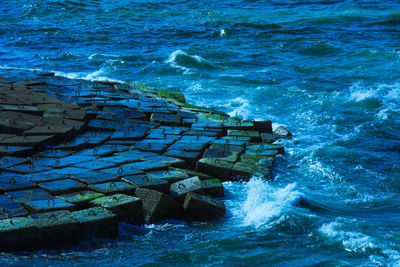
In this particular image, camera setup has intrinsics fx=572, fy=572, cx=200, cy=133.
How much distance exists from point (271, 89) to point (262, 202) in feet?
26.9

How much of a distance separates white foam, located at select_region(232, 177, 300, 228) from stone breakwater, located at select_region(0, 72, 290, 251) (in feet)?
0.90

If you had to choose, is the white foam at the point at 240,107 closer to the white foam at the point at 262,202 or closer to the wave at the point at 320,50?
the white foam at the point at 262,202

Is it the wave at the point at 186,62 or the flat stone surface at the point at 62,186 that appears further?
the wave at the point at 186,62

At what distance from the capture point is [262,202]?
7.57 metres

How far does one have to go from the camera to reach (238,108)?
1381 centimetres

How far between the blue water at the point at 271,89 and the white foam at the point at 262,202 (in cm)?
3

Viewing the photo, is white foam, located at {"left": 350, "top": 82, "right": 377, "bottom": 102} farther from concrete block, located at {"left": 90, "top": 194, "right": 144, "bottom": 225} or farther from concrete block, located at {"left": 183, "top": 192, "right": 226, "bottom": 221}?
concrete block, located at {"left": 90, "top": 194, "right": 144, "bottom": 225}

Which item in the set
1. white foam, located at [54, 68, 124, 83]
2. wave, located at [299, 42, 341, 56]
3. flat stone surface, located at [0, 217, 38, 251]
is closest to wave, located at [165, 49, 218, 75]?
white foam, located at [54, 68, 124, 83]

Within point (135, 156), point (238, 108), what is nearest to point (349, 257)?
point (135, 156)

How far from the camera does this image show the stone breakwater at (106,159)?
637 cm

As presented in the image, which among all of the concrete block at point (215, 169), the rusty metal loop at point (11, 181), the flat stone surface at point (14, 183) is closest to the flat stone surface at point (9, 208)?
the flat stone surface at point (14, 183)

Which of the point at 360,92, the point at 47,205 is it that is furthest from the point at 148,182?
the point at 360,92

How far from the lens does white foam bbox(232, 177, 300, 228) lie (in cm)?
711

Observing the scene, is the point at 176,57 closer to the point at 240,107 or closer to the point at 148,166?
the point at 240,107
